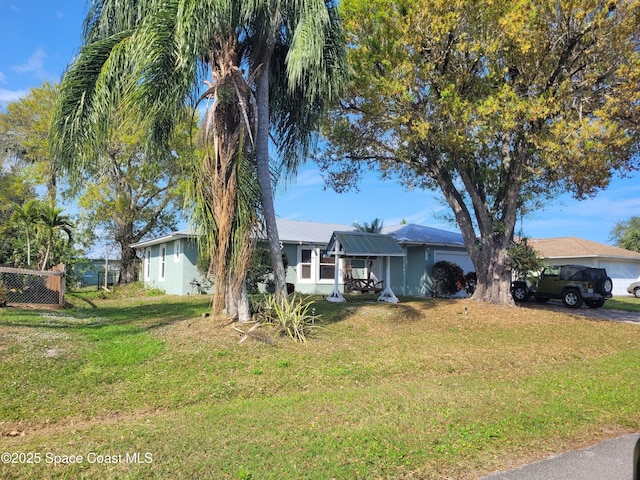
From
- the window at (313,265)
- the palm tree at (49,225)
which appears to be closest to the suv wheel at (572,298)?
the window at (313,265)

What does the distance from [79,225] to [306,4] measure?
74.3ft

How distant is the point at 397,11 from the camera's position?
39.5 feet

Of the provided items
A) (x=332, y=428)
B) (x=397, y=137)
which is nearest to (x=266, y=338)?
(x=332, y=428)

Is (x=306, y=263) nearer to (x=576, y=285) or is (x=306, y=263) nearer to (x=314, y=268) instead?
(x=314, y=268)

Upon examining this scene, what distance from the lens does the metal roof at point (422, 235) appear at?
21531mm

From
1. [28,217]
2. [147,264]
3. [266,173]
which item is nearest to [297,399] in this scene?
[266,173]

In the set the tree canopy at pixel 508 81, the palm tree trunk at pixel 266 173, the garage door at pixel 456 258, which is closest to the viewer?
the palm tree trunk at pixel 266 173

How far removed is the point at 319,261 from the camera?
21.2 metres

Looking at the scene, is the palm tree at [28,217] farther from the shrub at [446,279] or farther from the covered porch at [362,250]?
the shrub at [446,279]

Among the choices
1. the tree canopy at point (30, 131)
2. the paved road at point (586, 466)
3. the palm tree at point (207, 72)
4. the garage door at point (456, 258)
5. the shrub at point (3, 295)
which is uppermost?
the tree canopy at point (30, 131)

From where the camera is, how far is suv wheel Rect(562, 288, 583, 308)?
18750 millimetres

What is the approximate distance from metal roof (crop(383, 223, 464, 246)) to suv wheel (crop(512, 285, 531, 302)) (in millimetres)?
3210

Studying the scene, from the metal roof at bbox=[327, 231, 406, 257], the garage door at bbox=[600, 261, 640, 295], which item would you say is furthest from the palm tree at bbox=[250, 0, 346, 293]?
the garage door at bbox=[600, 261, 640, 295]

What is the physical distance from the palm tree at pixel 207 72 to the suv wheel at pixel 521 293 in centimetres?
1464
